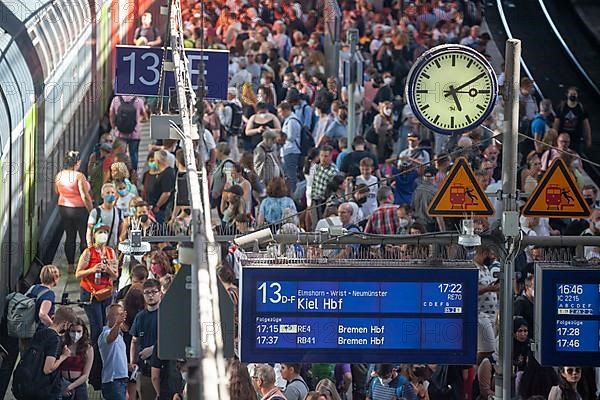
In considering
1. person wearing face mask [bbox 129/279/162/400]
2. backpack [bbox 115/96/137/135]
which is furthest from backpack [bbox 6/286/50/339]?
backpack [bbox 115/96/137/135]

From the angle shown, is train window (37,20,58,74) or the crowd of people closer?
the crowd of people

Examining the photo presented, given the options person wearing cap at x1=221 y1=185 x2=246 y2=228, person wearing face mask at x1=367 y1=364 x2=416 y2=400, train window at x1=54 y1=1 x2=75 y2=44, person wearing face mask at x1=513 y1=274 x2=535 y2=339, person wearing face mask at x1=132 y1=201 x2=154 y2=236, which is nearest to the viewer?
person wearing face mask at x1=367 y1=364 x2=416 y2=400

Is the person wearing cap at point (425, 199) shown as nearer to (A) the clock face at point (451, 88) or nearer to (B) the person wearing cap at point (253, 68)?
(A) the clock face at point (451, 88)

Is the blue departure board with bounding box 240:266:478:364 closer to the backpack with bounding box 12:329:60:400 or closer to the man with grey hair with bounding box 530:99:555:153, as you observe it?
the backpack with bounding box 12:329:60:400

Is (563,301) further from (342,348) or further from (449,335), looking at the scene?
(342,348)

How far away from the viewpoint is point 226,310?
28.0 feet

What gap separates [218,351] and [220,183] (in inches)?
526

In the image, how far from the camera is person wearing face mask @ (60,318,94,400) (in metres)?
14.5

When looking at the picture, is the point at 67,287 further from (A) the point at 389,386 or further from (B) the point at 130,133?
(A) the point at 389,386

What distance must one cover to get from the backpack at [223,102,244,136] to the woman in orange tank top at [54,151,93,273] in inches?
170

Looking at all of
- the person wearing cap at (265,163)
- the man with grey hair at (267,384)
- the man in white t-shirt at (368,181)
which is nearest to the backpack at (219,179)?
the person wearing cap at (265,163)

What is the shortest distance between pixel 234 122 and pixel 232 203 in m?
5.07

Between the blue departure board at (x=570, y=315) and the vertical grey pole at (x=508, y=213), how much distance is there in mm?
240

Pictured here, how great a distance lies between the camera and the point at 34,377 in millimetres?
14492
